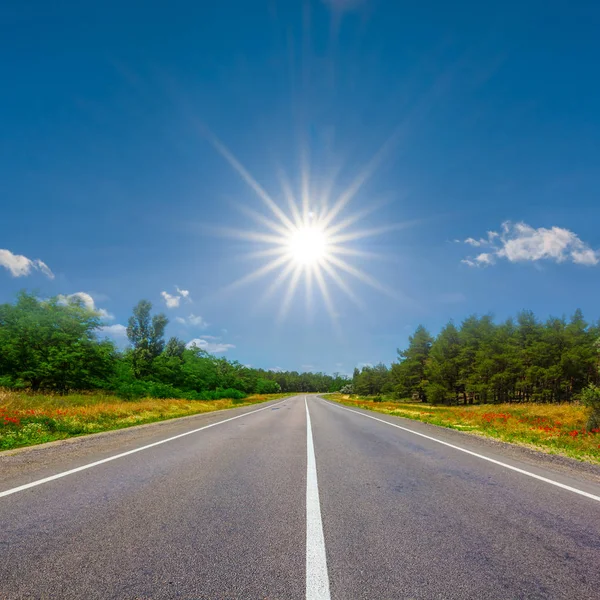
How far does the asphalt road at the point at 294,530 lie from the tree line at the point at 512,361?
45.8 m

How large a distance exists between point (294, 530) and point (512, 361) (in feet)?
169

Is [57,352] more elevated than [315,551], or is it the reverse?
[57,352]

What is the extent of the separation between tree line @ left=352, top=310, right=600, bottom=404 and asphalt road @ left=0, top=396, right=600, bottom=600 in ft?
150

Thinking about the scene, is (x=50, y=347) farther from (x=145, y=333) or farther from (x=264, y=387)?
(x=264, y=387)

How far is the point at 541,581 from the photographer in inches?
102

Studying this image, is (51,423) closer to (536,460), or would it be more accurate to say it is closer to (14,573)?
(14,573)

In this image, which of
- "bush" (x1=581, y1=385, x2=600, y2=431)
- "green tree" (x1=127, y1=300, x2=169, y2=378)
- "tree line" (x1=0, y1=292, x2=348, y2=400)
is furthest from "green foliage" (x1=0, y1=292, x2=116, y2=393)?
"bush" (x1=581, y1=385, x2=600, y2=431)

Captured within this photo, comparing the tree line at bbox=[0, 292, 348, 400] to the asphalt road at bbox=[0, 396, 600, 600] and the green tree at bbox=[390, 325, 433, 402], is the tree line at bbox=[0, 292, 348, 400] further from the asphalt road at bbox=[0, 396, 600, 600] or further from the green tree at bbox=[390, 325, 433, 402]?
the green tree at bbox=[390, 325, 433, 402]

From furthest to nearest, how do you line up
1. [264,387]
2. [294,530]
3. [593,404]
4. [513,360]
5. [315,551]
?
[264,387] → [513,360] → [593,404] → [294,530] → [315,551]

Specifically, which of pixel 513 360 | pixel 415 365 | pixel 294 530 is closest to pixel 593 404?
pixel 294 530

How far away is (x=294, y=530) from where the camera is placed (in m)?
3.53

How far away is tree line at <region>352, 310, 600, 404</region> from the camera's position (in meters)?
44.1

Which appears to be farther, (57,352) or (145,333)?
(145,333)

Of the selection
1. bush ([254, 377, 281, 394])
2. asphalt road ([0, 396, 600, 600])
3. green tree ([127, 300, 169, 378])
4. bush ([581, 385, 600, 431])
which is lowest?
asphalt road ([0, 396, 600, 600])
